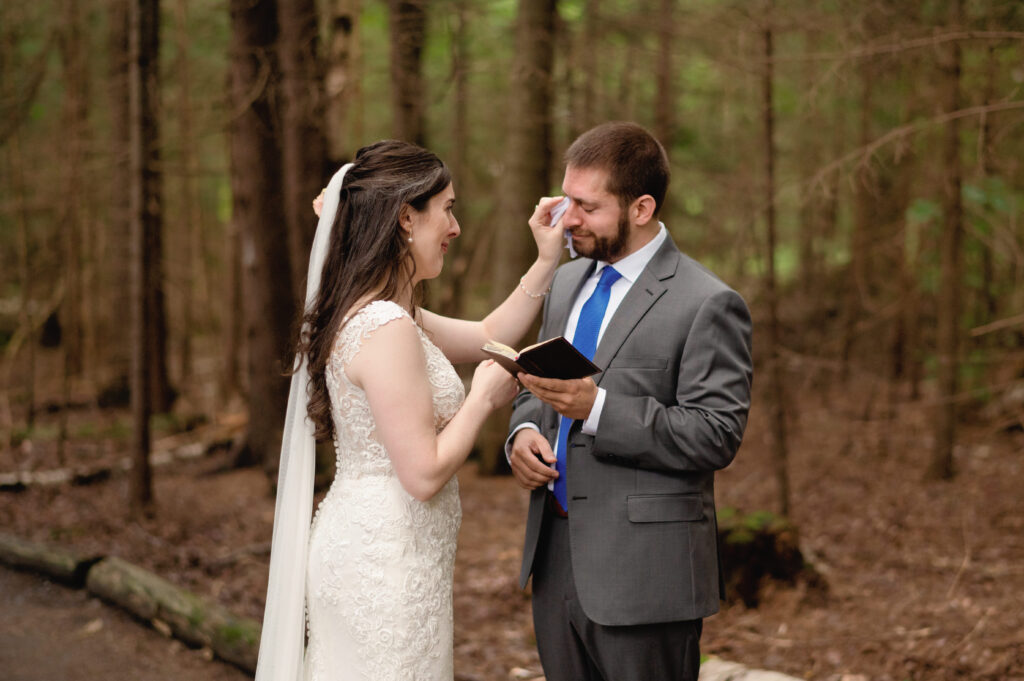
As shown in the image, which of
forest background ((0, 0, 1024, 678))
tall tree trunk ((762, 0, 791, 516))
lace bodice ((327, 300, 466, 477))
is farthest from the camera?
forest background ((0, 0, 1024, 678))

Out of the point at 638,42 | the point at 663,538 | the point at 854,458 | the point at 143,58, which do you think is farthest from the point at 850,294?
the point at 663,538

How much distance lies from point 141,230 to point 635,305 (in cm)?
557

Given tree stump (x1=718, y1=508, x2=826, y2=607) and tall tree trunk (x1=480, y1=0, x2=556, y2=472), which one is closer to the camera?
tree stump (x1=718, y1=508, x2=826, y2=607)

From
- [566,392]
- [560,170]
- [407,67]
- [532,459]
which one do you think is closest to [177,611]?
[532,459]

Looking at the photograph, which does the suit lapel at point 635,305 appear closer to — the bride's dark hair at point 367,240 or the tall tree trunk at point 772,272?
the bride's dark hair at point 367,240

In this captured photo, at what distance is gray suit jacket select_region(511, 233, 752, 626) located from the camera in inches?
110

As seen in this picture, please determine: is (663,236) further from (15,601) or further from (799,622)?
(15,601)

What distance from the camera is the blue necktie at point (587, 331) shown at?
313 cm

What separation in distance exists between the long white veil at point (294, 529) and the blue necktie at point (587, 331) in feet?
2.90

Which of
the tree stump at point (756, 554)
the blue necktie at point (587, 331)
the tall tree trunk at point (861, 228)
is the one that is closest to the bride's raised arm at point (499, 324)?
the blue necktie at point (587, 331)

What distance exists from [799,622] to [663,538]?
10.7ft

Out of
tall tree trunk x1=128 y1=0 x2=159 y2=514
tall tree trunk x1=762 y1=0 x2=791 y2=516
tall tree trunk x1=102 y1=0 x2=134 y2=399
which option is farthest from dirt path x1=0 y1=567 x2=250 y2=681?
tall tree trunk x1=102 y1=0 x2=134 y2=399

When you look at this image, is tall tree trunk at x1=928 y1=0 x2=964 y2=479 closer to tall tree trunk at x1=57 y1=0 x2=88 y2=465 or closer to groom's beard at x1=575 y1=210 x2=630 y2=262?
groom's beard at x1=575 y1=210 x2=630 y2=262

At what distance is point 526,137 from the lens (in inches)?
348
